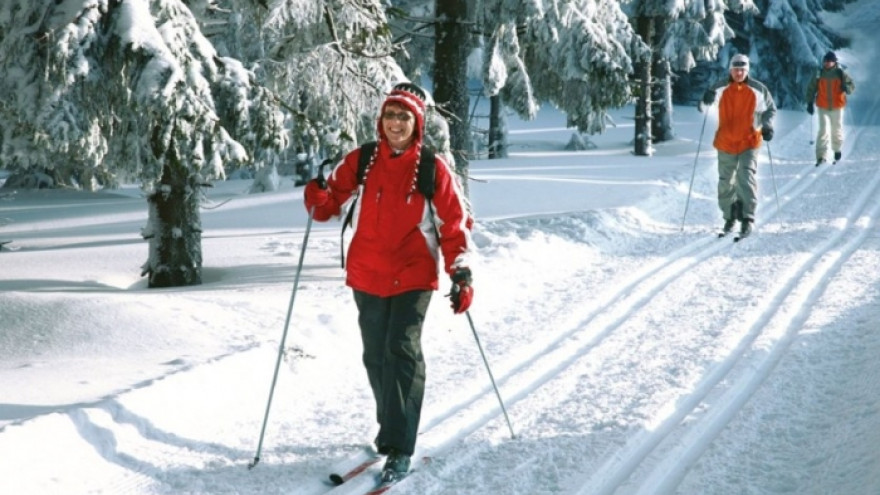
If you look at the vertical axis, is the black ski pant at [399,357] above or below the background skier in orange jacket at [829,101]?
below

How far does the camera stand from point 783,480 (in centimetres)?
479

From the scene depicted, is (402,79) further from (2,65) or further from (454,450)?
(454,450)

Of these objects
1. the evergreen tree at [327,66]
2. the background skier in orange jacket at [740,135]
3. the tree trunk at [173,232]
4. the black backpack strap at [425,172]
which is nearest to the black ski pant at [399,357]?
the black backpack strap at [425,172]

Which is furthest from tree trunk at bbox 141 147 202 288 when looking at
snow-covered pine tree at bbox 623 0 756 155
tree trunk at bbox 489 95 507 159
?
tree trunk at bbox 489 95 507 159

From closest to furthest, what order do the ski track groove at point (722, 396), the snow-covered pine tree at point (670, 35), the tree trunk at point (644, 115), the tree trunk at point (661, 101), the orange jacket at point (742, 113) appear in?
the ski track groove at point (722, 396) < the orange jacket at point (742, 113) < the tree trunk at point (644, 115) < the snow-covered pine tree at point (670, 35) < the tree trunk at point (661, 101)

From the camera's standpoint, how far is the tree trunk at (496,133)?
24734mm

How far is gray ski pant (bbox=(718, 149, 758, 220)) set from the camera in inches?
457

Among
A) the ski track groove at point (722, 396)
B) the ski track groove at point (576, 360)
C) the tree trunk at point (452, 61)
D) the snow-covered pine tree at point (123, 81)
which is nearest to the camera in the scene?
the ski track groove at point (722, 396)

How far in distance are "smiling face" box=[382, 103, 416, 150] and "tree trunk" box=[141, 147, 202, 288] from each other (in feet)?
16.0

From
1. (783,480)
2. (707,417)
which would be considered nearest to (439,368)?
(707,417)

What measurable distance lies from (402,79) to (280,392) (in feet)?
14.2

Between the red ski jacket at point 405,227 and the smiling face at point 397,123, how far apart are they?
0.08 metres

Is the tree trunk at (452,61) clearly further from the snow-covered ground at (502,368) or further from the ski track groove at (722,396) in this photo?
the ski track groove at (722,396)

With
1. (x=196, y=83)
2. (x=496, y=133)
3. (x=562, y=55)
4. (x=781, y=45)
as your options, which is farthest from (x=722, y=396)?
(x=781, y=45)
